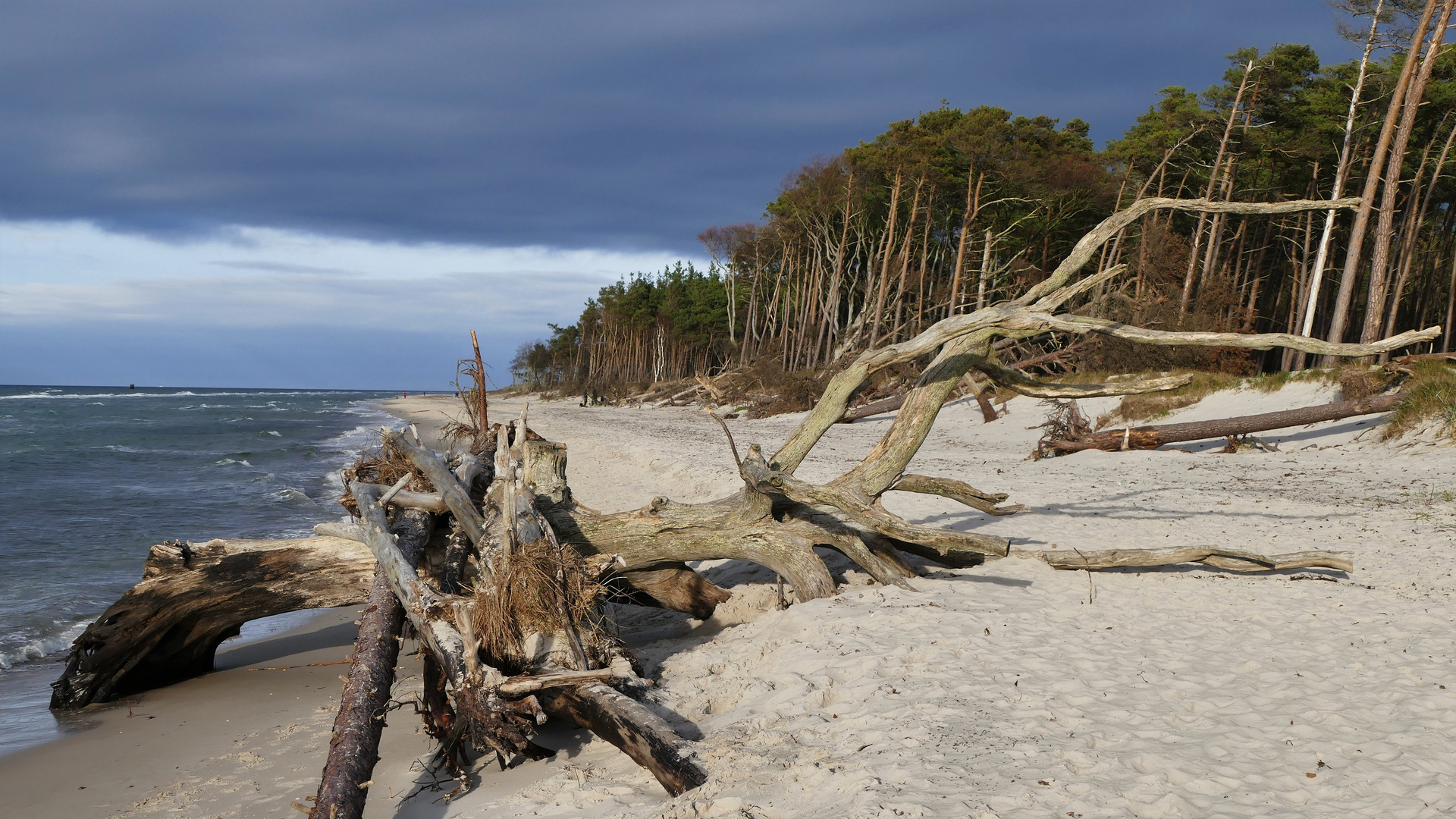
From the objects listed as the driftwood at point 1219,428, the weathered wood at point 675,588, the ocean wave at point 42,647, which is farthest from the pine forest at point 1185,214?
the ocean wave at point 42,647

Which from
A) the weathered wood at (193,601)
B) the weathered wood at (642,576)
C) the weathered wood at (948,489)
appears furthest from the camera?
the weathered wood at (948,489)

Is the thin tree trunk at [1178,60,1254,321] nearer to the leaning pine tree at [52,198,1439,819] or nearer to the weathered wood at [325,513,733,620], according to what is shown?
the leaning pine tree at [52,198,1439,819]

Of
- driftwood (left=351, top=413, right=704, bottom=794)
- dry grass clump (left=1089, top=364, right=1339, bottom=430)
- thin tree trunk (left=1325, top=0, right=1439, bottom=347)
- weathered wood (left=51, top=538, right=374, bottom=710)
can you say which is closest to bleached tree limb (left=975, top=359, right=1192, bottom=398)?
driftwood (left=351, top=413, right=704, bottom=794)

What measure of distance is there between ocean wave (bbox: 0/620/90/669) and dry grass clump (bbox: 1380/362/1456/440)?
1723 cm

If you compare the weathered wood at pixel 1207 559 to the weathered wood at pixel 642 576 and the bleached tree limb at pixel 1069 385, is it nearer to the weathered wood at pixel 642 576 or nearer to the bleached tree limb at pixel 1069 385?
the bleached tree limb at pixel 1069 385

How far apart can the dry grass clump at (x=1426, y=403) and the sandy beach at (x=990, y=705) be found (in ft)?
15.2

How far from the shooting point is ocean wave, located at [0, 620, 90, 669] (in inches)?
278

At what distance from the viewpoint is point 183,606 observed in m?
6.05

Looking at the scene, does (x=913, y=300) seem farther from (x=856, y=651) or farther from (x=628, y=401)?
(x=856, y=651)

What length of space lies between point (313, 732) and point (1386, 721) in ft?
19.5

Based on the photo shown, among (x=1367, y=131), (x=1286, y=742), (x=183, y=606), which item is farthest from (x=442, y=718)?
(x=1367, y=131)

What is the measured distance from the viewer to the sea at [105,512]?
284 inches

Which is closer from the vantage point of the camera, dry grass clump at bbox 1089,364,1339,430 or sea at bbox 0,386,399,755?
sea at bbox 0,386,399,755

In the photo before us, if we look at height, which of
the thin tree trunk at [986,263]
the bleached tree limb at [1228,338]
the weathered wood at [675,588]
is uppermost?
the thin tree trunk at [986,263]
